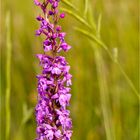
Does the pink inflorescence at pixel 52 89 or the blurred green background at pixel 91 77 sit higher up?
the blurred green background at pixel 91 77

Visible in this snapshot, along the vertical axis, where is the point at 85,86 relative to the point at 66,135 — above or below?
above

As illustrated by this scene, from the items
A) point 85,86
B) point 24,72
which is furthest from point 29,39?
point 85,86

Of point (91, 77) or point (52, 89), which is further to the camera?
point (91, 77)

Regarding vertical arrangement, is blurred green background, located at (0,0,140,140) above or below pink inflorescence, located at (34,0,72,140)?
above

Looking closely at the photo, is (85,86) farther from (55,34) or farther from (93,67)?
(55,34)

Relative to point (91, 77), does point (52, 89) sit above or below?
below
